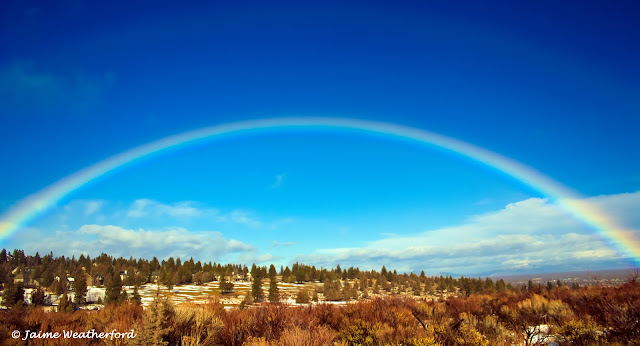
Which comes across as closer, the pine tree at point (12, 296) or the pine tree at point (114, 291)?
the pine tree at point (12, 296)

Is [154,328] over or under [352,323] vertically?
over

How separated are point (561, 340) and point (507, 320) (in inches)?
273

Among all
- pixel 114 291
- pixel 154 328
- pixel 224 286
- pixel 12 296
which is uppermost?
pixel 154 328

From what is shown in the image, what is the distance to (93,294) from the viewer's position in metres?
72.3

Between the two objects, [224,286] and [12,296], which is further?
[224,286]

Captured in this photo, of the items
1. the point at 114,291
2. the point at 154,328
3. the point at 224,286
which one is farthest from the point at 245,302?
the point at 224,286

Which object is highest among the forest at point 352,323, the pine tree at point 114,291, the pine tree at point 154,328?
the pine tree at point 154,328

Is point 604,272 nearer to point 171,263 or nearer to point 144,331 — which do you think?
point 144,331

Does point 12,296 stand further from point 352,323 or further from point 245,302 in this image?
point 352,323

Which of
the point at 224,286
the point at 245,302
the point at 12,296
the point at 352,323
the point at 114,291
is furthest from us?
the point at 224,286

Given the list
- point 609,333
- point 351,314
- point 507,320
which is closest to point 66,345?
point 351,314

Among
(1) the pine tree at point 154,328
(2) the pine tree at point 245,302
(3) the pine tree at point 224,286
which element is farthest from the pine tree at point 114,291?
(1) the pine tree at point 154,328

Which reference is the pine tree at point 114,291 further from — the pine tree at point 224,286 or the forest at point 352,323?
the forest at point 352,323

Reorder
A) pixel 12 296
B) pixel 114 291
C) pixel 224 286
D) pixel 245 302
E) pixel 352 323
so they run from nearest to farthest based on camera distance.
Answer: pixel 352 323 < pixel 245 302 < pixel 12 296 < pixel 114 291 < pixel 224 286
